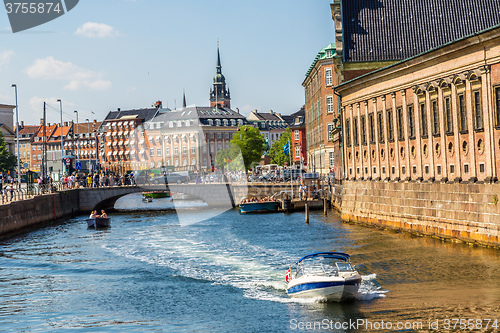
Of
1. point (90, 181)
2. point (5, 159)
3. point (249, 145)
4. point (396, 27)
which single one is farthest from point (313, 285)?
point (249, 145)

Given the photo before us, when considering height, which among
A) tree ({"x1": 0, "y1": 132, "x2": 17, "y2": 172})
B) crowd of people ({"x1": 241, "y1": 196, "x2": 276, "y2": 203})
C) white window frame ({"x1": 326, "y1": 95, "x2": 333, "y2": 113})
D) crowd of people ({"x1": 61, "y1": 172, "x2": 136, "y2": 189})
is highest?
white window frame ({"x1": 326, "y1": 95, "x2": 333, "y2": 113})

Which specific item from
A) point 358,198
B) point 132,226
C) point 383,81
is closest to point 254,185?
point 132,226

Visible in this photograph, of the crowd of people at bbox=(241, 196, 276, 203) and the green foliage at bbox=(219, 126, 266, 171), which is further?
the green foliage at bbox=(219, 126, 266, 171)

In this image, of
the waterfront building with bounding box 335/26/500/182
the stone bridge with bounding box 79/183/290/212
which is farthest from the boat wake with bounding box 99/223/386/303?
the stone bridge with bounding box 79/183/290/212

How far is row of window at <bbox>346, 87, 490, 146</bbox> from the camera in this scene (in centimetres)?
4456

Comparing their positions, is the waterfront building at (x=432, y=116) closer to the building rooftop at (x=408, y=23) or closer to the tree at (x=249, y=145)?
the building rooftop at (x=408, y=23)

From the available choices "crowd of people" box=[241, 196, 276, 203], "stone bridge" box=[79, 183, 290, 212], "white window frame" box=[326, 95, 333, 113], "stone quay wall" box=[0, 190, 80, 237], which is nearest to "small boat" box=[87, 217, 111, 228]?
"stone quay wall" box=[0, 190, 80, 237]

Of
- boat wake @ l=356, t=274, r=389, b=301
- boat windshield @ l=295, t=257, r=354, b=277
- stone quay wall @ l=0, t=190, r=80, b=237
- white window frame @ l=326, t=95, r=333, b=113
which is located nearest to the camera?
boat wake @ l=356, t=274, r=389, b=301

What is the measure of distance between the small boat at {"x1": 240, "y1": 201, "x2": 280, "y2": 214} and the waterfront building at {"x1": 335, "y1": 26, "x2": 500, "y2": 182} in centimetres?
2002

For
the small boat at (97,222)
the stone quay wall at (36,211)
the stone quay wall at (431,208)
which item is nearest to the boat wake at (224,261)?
the stone quay wall at (431,208)

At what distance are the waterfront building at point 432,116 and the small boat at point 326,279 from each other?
13545 millimetres

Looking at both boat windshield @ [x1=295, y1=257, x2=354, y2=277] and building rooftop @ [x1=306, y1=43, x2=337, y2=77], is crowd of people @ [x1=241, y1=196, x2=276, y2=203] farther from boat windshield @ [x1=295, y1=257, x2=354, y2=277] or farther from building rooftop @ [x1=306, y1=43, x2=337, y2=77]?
boat windshield @ [x1=295, y1=257, x2=354, y2=277]

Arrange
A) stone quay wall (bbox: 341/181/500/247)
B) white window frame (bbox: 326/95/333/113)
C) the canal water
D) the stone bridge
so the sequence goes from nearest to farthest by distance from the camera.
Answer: the canal water
stone quay wall (bbox: 341/181/500/247)
the stone bridge
white window frame (bbox: 326/95/333/113)

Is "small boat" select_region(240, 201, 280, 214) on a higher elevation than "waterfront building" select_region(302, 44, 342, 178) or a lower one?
lower
